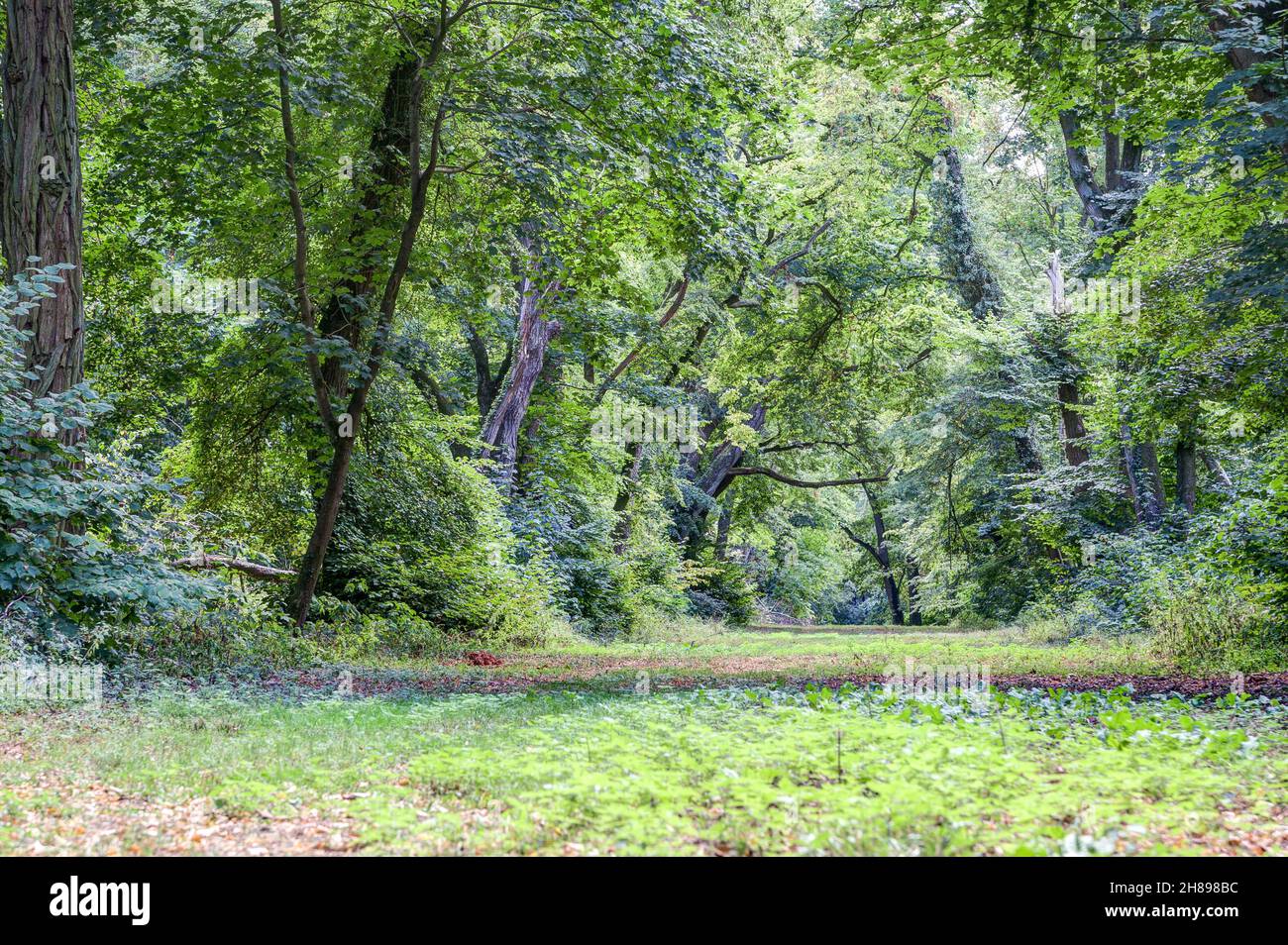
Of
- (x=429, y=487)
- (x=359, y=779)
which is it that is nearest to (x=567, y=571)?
(x=429, y=487)

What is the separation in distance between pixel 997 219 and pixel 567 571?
16.5 metres

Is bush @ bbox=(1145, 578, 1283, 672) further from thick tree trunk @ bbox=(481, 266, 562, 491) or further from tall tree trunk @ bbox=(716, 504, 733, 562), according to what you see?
tall tree trunk @ bbox=(716, 504, 733, 562)

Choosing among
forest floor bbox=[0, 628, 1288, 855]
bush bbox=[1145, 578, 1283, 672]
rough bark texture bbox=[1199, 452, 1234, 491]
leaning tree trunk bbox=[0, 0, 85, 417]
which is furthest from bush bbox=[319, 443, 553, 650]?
rough bark texture bbox=[1199, 452, 1234, 491]

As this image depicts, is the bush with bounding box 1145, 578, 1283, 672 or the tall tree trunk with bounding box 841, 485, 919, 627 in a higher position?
the bush with bounding box 1145, 578, 1283, 672

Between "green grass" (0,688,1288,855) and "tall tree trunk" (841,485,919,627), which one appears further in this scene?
"tall tree trunk" (841,485,919,627)

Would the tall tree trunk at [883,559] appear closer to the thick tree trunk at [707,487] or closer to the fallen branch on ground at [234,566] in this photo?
the thick tree trunk at [707,487]

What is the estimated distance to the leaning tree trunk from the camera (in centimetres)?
948

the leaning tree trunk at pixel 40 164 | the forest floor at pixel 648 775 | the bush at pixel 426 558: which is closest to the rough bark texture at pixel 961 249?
the bush at pixel 426 558

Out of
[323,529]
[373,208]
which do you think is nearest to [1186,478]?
[373,208]

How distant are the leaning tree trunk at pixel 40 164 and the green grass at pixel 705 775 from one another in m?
3.93

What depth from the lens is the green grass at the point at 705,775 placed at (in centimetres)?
413

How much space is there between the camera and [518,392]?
2155 cm

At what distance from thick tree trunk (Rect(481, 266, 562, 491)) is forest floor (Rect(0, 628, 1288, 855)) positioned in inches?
509

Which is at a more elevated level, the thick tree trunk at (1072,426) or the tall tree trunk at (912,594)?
the thick tree trunk at (1072,426)
